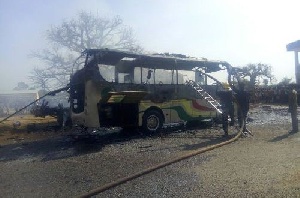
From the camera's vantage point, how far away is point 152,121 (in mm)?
12062

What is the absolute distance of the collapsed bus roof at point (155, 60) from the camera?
1096 cm

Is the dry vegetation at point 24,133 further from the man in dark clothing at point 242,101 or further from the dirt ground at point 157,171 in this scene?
the man in dark clothing at point 242,101

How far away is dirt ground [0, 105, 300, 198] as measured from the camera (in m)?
5.16

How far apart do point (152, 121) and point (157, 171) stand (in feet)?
18.8

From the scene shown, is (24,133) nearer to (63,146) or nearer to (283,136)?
(63,146)

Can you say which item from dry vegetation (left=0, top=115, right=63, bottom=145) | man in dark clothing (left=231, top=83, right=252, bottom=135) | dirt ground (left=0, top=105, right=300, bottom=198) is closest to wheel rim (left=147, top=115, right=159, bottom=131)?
dirt ground (left=0, top=105, right=300, bottom=198)

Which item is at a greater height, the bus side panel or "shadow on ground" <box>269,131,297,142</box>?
the bus side panel

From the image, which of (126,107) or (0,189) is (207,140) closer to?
(126,107)

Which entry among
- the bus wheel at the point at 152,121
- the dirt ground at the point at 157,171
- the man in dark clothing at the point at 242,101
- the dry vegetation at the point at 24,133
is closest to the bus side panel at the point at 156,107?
the bus wheel at the point at 152,121

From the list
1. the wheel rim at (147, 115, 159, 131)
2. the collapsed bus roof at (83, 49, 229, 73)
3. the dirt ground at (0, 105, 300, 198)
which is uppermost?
the collapsed bus roof at (83, 49, 229, 73)

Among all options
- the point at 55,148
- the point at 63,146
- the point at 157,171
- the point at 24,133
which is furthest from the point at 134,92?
the point at 24,133

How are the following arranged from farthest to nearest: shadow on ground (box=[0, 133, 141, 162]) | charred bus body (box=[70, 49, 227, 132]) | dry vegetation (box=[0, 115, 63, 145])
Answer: dry vegetation (box=[0, 115, 63, 145]), charred bus body (box=[70, 49, 227, 132]), shadow on ground (box=[0, 133, 141, 162])

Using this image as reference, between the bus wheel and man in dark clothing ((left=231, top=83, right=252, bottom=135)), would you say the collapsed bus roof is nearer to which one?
the bus wheel

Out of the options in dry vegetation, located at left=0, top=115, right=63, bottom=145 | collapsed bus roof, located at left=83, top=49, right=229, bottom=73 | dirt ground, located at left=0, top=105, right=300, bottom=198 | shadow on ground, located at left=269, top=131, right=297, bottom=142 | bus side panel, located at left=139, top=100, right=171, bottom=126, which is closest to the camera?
dirt ground, located at left=0, top=105, right=300, bottom=198
